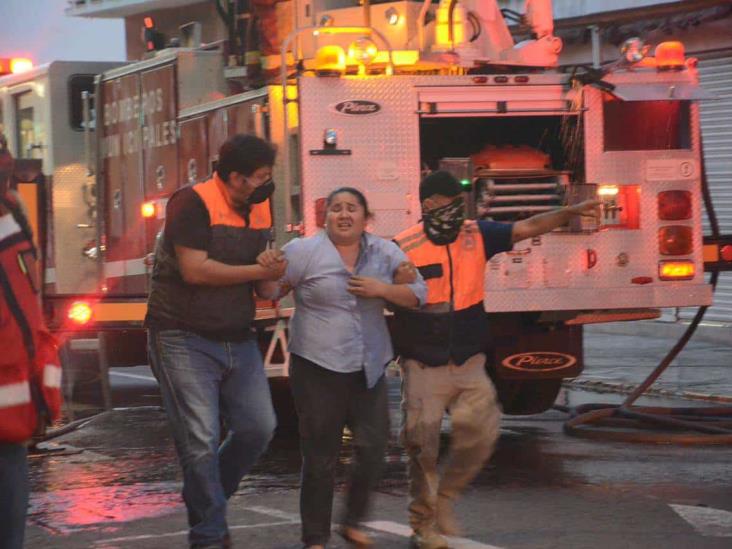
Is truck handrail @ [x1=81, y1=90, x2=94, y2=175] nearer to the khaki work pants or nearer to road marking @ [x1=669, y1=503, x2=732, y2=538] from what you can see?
the khaki work pants

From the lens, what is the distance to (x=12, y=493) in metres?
5.37

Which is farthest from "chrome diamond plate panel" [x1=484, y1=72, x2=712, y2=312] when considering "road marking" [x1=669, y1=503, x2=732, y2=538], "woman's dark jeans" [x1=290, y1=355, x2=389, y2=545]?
"woman's dark jeans" [x1=290, y1=355, x2=389, y2=545]

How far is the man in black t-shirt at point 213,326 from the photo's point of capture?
6.90 m

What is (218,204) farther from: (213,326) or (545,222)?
(545,222)

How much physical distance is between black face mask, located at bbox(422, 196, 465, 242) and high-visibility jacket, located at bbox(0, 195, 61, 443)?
2507mm

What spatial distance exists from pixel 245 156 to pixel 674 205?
4.63 metres

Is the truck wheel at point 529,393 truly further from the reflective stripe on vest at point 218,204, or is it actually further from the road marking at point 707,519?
the reflective stripe on vest at point 218,204

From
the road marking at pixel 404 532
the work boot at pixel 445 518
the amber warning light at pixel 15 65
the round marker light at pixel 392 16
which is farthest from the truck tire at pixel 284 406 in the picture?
the amber warning light at pixel 15 65

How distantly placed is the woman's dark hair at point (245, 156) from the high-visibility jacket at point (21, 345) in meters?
1.57

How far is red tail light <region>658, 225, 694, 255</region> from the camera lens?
35.8 ft

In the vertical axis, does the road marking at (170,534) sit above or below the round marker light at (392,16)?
below

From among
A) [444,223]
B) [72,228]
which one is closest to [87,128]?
[72,228]

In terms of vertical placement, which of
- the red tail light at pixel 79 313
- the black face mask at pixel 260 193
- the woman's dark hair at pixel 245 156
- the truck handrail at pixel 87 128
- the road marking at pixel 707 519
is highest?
the truck handrail at pixel 87 128

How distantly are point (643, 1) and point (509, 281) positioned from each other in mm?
10154
